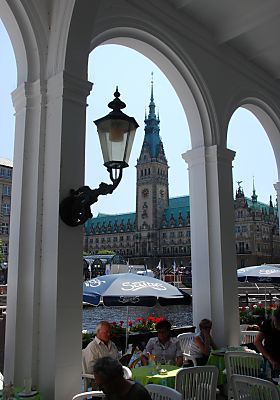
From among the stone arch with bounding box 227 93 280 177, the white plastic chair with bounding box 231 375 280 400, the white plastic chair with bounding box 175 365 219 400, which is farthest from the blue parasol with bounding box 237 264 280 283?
the white plastic chair with bounding box 231 375 280 400

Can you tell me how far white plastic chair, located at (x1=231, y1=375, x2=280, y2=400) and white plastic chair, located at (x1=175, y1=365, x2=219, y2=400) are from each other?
40 centimetres

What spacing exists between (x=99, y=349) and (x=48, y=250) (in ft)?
4.54

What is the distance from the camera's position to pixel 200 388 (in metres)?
3.77

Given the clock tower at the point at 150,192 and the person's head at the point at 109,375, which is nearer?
the person's head at the point at 109,375

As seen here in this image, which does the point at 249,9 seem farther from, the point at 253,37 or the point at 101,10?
the point at 101,10

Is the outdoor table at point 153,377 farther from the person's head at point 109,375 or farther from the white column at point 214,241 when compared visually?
the person's head at point 109,375

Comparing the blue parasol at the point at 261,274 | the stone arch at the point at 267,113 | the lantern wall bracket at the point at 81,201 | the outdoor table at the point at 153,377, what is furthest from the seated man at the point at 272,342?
the blue parasol at the point at 261,274

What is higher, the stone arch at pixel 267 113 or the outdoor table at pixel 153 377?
the stone arch at pixel 267 113

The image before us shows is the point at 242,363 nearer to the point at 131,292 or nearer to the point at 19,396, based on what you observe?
the point at 131,292

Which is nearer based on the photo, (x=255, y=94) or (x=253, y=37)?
(x=253, y=37)

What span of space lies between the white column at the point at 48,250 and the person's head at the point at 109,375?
1332 millimetres

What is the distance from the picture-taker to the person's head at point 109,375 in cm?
227

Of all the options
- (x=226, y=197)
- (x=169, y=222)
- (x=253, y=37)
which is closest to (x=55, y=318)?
(x=226, y=197)

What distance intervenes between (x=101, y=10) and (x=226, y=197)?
317 cm
